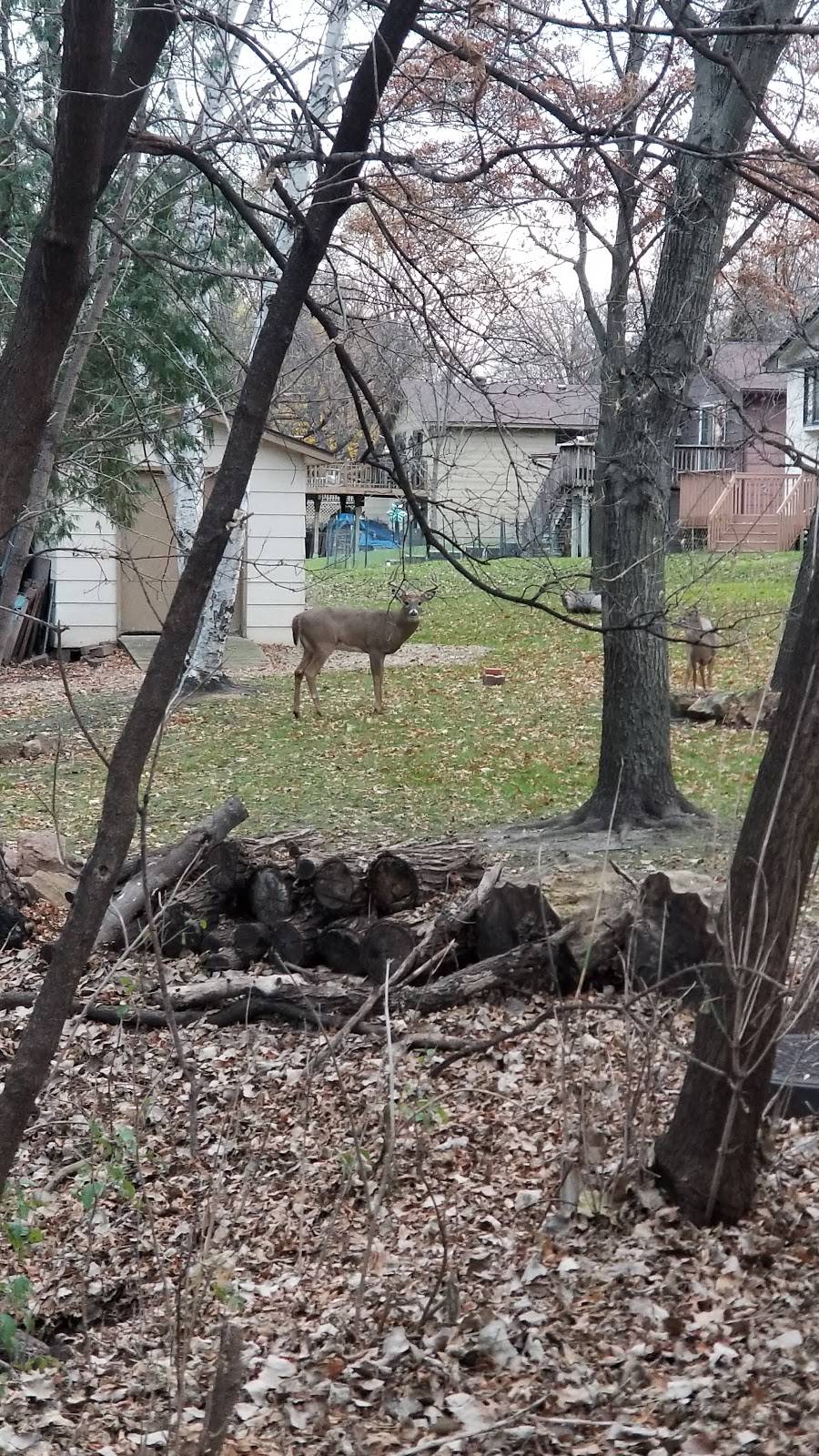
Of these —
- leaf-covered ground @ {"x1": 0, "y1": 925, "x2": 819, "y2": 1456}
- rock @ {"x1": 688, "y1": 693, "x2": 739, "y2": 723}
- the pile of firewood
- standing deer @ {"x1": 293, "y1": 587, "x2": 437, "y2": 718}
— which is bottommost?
leaf-covered ground @ {"x1": 0, "y1": 925, "x2": 819, "y2": 1456}

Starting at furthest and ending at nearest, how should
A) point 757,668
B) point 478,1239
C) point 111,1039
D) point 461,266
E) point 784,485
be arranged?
point 784,485 < point 757,668 < point 111,1039 < point 461,266 < point 478,1239

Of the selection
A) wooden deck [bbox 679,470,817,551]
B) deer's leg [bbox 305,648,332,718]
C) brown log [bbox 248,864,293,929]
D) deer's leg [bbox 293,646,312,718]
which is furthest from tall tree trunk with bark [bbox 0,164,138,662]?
wooden deck [bbox 679,470,817,551]

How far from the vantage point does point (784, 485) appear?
1065 inches

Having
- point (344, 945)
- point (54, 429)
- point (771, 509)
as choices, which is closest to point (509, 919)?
point (344, 945)

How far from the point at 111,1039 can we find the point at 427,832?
325cm

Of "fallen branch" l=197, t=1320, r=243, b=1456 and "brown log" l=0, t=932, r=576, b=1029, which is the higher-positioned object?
"fallen branch" l=197, t=1320, r=243, b=1456

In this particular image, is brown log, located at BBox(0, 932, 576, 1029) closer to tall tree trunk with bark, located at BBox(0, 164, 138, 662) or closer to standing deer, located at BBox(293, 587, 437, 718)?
tall tree trunk with bark, located at BBox(0, 164, 138, 662)

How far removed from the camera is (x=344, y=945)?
24.7 feet

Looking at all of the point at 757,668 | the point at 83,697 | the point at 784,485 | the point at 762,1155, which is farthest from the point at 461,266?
the point at 784,485

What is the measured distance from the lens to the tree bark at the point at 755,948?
4055 millimetres

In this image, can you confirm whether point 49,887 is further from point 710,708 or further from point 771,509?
point 771,509

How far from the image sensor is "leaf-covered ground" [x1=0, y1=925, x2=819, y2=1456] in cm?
370

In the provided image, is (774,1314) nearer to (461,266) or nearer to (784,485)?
(461,266)

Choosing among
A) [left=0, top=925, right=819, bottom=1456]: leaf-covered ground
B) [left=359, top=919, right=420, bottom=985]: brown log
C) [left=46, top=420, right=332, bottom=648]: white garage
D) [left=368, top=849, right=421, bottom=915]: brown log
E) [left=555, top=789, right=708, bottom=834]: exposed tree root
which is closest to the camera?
[left=0, top=925, right=819, bottom=1456]: leaf-covered ground
